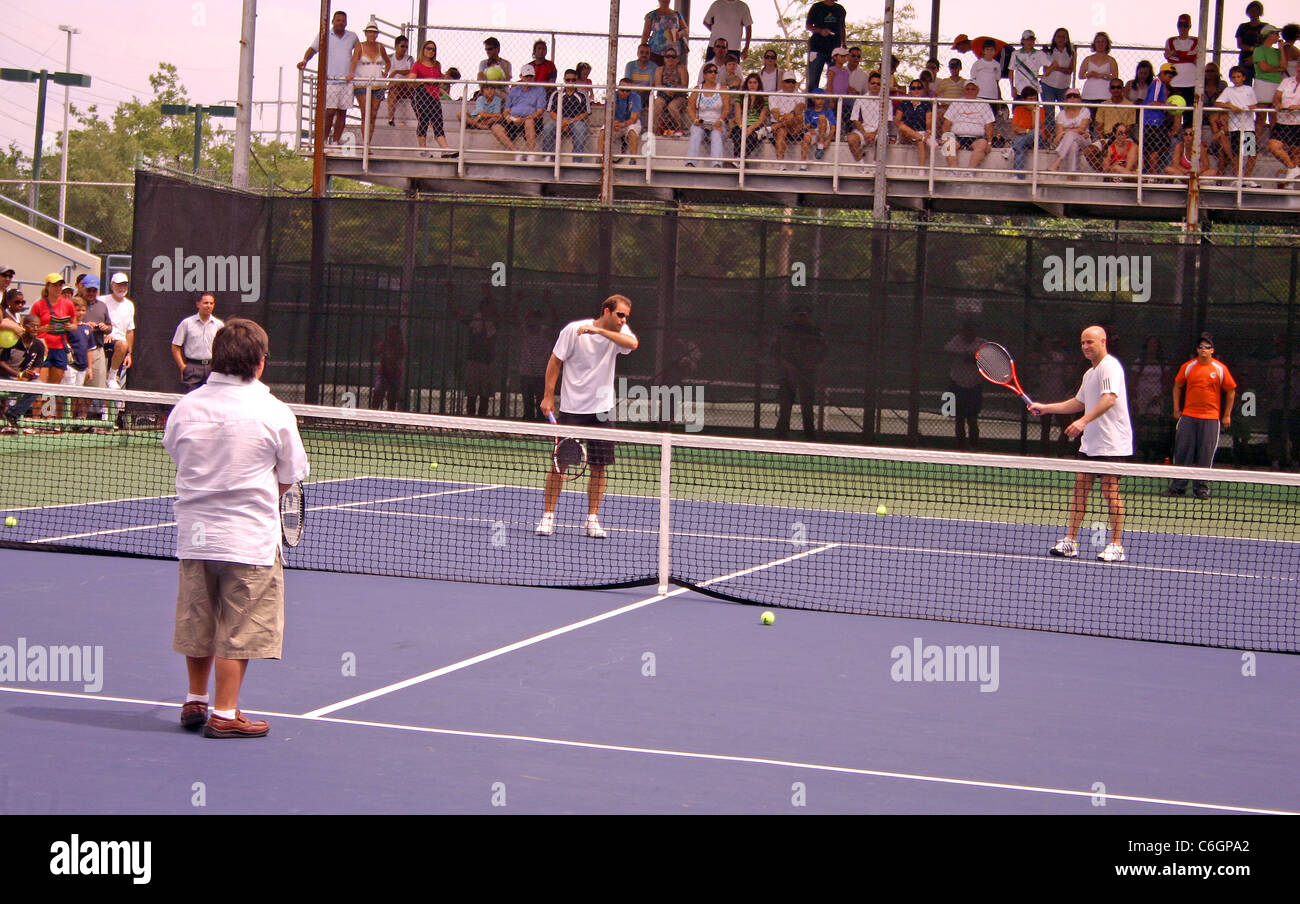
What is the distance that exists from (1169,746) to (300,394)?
13.5 m

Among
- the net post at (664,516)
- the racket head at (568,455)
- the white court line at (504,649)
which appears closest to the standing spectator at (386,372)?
the racket head at (568,455)

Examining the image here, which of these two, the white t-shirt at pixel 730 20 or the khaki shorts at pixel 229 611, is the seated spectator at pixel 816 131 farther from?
the khaki shorts at pixel 229 611

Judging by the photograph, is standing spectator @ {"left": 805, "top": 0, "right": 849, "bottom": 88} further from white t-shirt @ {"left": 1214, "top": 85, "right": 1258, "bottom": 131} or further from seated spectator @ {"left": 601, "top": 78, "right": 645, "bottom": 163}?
white t-shirt @ {"left": 1214, "top": 85, "right": 1258, "bottom": 131}

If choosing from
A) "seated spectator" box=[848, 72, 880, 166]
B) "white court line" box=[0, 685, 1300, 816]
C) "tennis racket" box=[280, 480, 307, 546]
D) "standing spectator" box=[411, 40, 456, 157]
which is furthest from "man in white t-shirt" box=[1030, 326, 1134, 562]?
"standing spectator" box=[411, 40, 456, 157]

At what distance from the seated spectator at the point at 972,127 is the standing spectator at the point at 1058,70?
0.80 m

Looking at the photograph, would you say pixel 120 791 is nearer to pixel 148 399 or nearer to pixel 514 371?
pixel 148 399

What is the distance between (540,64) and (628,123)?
1503 millimetres

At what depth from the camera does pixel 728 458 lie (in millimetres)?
17625

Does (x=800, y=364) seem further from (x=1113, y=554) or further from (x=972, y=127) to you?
(x=1113, y=554)

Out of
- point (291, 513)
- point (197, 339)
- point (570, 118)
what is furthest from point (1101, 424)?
point (570, 118)

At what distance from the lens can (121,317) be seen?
1783cm

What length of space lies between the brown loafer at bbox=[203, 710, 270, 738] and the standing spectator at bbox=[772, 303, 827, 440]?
39.2 ft

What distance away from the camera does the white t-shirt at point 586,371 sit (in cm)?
1062

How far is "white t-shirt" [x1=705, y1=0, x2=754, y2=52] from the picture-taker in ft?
67.7
